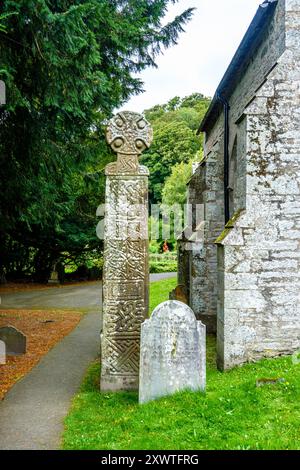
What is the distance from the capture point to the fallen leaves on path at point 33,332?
Result: 26.2 ft

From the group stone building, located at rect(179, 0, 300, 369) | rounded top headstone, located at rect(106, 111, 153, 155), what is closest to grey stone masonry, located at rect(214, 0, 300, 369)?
stone building, located at rect(179, 0, 300, 369)

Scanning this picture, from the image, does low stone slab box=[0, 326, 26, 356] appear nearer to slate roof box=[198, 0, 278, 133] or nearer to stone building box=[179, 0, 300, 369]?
stone building box=[179, 0, 300, 369]

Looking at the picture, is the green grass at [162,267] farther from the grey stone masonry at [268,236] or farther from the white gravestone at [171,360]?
the white gravestone at [171,360]

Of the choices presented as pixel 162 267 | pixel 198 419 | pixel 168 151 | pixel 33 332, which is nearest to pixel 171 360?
pixel 198 419

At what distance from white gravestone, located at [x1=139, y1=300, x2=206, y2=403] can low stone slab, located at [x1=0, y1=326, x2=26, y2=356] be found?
4479mm

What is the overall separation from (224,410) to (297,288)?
3.15m

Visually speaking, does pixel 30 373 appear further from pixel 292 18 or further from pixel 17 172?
pixel 292 18

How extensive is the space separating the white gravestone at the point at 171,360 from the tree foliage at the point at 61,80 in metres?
4.26

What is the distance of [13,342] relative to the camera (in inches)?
372

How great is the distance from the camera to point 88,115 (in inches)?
376

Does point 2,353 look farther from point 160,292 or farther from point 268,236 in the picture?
point 160,292

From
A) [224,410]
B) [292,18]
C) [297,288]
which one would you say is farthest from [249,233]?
[292,18]

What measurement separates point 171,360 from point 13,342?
4898 millimetres

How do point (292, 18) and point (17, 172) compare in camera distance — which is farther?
point (17, 172)
